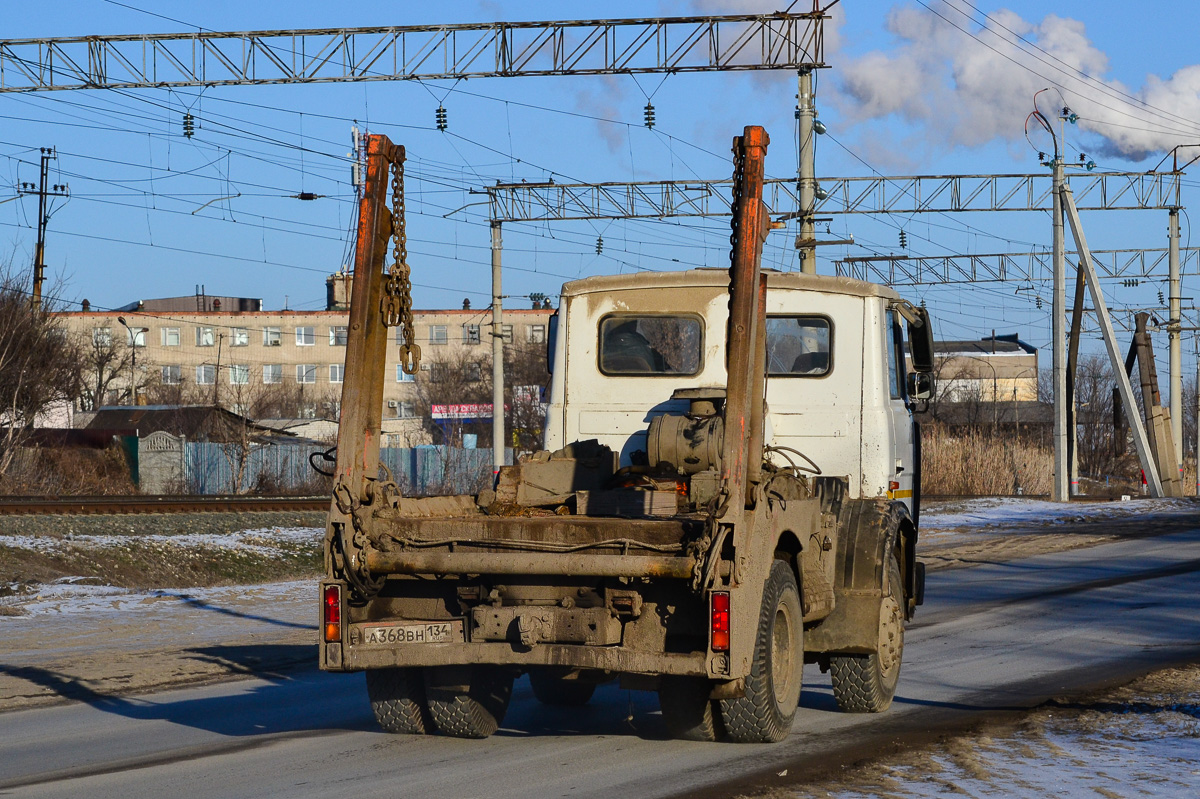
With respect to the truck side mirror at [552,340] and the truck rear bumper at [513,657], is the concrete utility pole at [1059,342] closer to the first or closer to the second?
the truck side mirror at [552,340]

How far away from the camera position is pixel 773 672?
7242 mm

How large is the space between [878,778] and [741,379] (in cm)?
207

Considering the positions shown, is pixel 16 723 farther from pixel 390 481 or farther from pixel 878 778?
pixel 878 778

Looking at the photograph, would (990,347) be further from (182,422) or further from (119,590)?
→ (119,590)

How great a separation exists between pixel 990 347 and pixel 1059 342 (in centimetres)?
9817

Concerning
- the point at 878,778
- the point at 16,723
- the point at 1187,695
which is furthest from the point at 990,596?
the point at 16,723

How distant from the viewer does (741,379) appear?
22.1 ft

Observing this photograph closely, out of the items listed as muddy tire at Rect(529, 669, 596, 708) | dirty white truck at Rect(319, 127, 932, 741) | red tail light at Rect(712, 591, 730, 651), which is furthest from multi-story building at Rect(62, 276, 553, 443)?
red tail light at Rect(712, 591, 730, 651)

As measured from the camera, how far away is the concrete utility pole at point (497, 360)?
3566cm

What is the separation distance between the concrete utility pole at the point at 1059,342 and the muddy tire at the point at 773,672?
29.2 meters

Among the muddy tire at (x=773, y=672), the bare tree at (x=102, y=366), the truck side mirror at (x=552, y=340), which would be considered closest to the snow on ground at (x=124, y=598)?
the truck side mirror at (x=552, y=340)

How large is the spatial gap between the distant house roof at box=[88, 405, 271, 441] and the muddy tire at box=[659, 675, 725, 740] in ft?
116

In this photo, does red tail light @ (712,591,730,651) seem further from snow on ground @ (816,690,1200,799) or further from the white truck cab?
the white truck cab

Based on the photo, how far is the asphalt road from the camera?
677 cm
